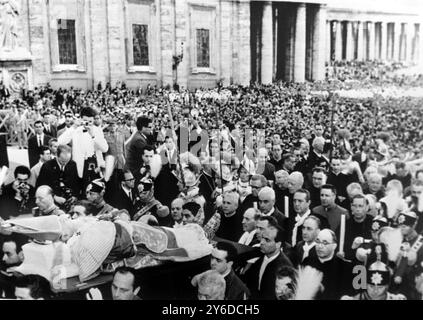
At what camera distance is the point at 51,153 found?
6.49m

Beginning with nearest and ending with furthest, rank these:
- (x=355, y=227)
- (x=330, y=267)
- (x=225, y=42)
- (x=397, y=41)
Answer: (x=330, y=267)
(x=355, y=227)
(x=397, y=41)
(x=225, y=42)

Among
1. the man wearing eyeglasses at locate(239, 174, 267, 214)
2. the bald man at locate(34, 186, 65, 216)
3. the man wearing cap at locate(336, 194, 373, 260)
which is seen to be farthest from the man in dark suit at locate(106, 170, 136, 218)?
the man wearing cap at locate(336, 194, 373, 260)

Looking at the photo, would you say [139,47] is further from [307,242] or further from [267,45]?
[307,242]

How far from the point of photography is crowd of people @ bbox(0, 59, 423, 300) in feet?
18.6

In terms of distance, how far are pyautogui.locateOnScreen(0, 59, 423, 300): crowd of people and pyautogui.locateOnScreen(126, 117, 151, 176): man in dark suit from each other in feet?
0.05

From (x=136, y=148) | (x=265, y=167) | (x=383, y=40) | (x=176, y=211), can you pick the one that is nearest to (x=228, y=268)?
(x=176, y=211)

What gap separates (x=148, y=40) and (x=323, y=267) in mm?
3999

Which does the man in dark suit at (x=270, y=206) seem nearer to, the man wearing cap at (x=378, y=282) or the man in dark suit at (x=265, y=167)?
the man in dark suit at (x=265, y=167)

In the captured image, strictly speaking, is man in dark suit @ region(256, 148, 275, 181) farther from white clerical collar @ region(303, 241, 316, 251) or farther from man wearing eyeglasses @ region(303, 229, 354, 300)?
man wearing eyeglasses @ region(303, 229, 354, 300)

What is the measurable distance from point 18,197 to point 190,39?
3233 mm

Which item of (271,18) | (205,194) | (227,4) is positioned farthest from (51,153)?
(271,18)

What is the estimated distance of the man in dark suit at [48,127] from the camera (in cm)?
663

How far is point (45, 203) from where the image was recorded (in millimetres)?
6062
